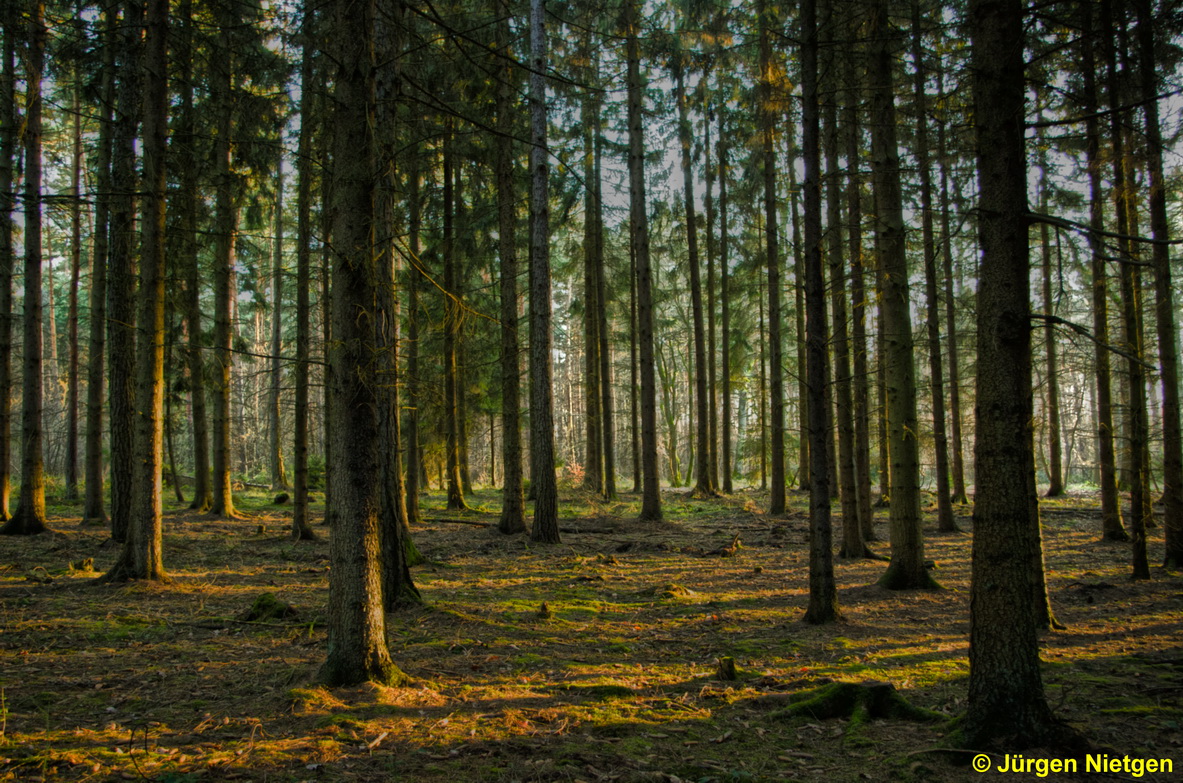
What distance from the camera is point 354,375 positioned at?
15.5 feet

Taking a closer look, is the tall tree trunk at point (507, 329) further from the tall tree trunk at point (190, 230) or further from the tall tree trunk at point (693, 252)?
the tall tree trunk at point (693, 252)

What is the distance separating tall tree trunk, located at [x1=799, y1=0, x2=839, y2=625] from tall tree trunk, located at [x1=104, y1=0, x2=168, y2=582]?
318 inches

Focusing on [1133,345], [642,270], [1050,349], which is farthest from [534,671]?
[1050,349]

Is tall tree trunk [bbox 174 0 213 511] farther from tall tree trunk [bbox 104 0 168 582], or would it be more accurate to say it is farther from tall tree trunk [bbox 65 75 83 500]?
tall tree trunk [bbox 65 75 83 500]

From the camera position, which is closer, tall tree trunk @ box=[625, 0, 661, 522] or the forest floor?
the forest floor

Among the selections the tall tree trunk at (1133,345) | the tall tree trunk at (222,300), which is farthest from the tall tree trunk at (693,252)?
the tall tree trunk at (222,300)

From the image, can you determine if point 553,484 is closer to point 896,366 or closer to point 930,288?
point 896,366

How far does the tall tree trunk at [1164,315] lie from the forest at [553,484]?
8 cm

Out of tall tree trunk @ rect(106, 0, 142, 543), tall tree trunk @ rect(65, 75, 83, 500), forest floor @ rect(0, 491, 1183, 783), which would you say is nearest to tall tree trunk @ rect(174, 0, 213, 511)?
tall tree trunk @ rect(106, 0, 142, 543)

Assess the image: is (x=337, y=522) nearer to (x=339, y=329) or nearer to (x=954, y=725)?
(x=339, y=329)

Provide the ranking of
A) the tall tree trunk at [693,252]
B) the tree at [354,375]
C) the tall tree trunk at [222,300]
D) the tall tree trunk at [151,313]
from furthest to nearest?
the tall tree trunk at [693,252] → the tall tree trunk at [222,300] → the tall tree trunk at [151,313] → the tree at [354,375]

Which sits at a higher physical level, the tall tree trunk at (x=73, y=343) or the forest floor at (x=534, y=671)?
the tall tree trunk at (x=73, y=343)

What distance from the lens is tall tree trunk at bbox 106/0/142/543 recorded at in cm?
998

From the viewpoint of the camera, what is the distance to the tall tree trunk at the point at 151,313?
800 centimetres
